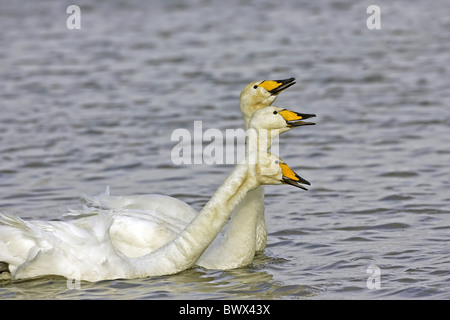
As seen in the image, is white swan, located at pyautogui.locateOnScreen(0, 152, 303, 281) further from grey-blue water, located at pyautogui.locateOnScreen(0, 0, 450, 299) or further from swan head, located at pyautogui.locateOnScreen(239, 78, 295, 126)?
swan head, located at pyautogui.locateOnScreen(239, 78, 295, 126)

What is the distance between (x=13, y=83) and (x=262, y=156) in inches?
385

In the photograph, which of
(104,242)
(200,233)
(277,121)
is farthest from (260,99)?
(104,242)

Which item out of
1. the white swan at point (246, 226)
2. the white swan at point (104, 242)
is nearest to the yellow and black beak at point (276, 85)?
the white swan at point (246, 226)

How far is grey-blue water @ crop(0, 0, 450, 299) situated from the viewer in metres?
7.73

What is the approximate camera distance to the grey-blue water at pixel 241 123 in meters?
7.73

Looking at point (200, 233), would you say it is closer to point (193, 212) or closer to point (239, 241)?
point (239, 241)

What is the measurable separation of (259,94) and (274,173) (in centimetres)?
149

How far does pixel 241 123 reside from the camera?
1342cm

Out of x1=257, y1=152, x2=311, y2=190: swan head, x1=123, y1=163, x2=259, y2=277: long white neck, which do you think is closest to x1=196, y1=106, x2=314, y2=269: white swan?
x1=123, y1=163, x2=259, y2=277: long white neck

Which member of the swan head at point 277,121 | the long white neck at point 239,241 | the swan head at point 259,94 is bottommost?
the long white neck at point 239,241

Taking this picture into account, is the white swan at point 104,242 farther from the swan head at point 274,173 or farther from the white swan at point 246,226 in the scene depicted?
the white swan at point 246,226

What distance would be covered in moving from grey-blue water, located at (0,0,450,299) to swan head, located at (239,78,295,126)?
1.30 m

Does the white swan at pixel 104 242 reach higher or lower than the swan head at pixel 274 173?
lower
